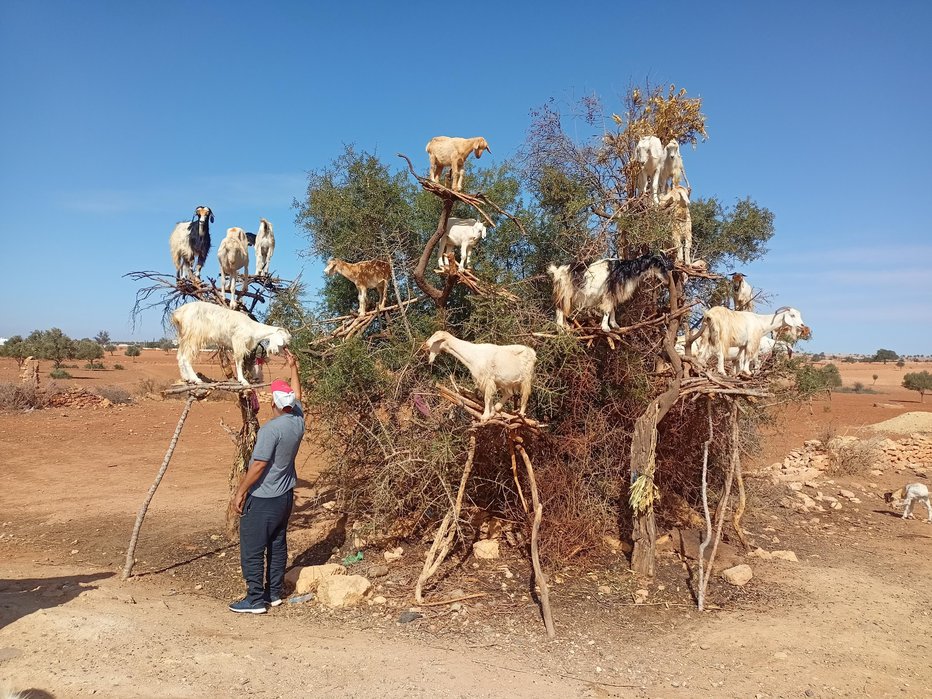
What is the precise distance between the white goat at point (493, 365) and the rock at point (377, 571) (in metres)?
2.80

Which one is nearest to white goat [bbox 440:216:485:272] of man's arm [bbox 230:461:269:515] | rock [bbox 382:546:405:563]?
man's arm [bbox 230:461:269:515]

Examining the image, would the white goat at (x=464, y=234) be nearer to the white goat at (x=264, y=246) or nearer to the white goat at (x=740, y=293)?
the white goat at (x=264, y=246)

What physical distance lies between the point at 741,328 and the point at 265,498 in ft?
19.4

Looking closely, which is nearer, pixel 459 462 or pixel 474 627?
pixel 474 627

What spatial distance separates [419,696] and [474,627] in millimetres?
1496

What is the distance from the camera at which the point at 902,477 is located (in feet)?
45.3

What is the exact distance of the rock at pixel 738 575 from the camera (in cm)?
741

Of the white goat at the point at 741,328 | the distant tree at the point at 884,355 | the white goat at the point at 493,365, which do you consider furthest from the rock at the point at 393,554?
the distant tree at the point at 884,355

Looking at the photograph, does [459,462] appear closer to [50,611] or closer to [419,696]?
[419,696]

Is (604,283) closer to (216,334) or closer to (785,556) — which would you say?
(216,334)

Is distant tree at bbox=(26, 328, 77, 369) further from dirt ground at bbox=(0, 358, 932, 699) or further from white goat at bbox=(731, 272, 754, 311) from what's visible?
white goat at bbox=(731, 272, 754, 311)

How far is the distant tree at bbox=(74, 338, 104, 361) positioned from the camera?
44.0 meters

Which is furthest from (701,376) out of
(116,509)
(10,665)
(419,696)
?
(116,509)

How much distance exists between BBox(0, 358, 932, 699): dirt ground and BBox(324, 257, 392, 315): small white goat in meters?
3.70
